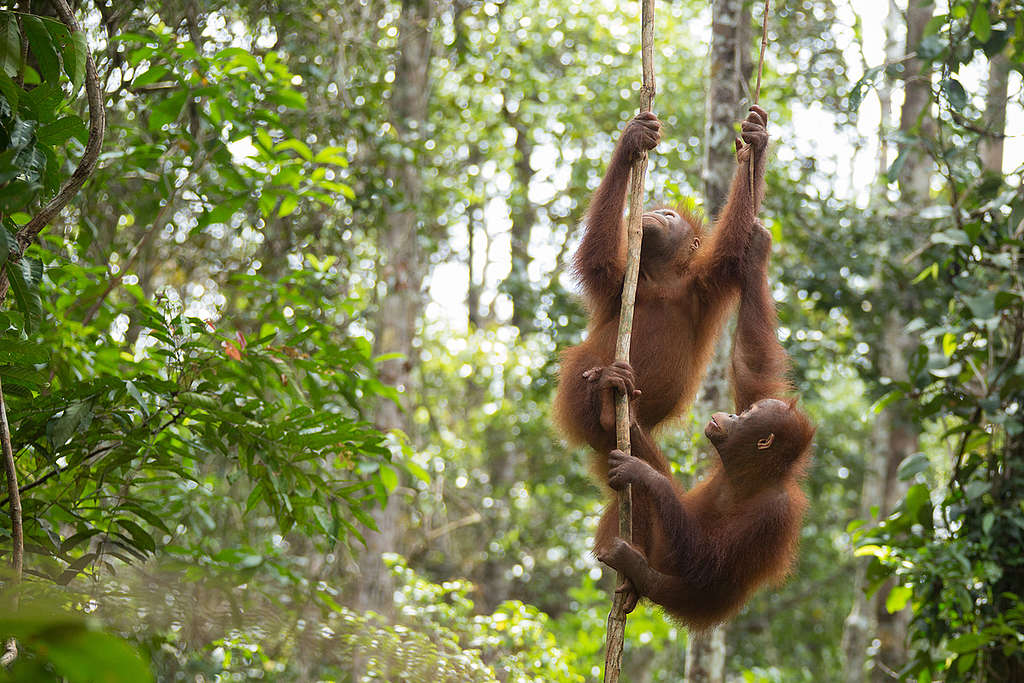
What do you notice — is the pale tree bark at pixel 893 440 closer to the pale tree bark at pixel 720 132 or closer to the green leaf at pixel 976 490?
the pale tree bark at pixel 720 132

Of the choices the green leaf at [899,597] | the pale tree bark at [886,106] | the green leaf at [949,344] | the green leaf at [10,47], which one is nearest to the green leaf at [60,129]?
the green leaf at [10,47]

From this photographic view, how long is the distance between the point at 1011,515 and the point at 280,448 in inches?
126

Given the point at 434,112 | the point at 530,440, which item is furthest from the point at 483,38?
the point at 530,440

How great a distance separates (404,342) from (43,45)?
5.21 m

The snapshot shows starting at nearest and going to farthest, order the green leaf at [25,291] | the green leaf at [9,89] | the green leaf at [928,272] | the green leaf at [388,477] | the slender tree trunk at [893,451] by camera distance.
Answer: the green leaf at [9,89] → the green leaf at [25,291] → the green leaf at [388,477] → the green leaf at [928,272] → the slender tree trunk at [893,451]

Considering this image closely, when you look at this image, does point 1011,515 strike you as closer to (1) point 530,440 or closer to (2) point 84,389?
(2) point 84,389

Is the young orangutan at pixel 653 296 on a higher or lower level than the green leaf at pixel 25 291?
higher

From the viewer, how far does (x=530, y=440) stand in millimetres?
9797

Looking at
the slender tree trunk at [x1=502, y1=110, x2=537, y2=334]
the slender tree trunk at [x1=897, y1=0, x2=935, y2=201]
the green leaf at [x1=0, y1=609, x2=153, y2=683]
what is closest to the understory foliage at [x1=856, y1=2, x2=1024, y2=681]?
the green leaf at [x1=0, y1=609, x2=153, y2=683]

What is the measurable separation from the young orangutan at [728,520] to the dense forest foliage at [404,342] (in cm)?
79

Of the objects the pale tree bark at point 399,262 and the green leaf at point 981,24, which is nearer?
the green leaf at point 981,24


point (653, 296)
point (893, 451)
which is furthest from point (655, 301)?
point (893, 451)

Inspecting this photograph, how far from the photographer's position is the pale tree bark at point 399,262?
21.4 feet

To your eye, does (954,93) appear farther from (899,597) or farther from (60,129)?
(60,129)
